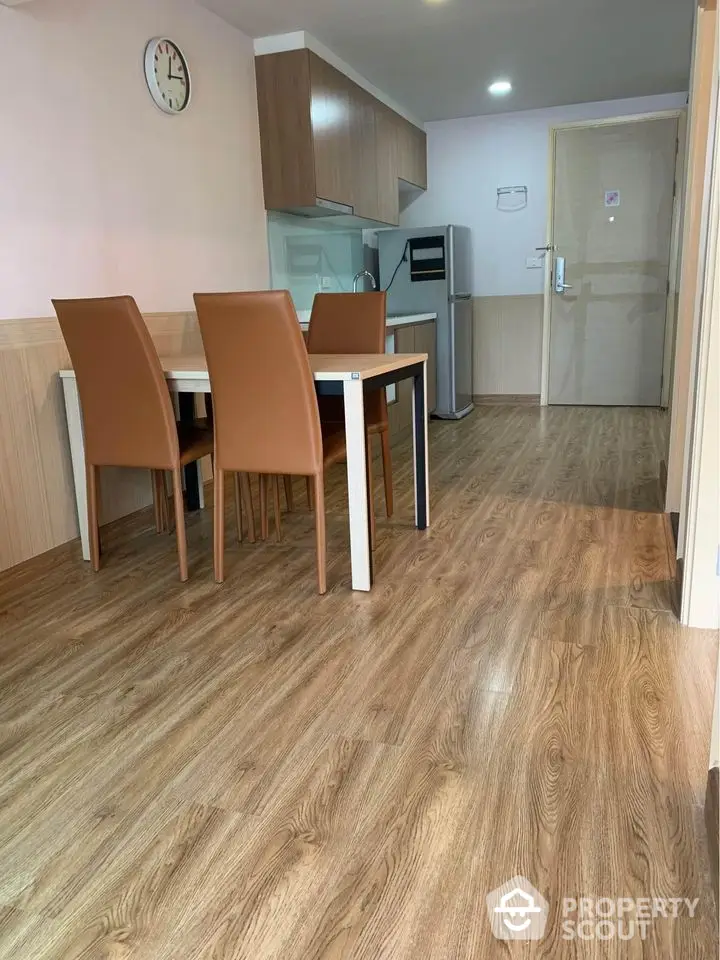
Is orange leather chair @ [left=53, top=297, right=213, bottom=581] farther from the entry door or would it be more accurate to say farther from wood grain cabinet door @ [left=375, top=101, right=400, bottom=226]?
the entry door

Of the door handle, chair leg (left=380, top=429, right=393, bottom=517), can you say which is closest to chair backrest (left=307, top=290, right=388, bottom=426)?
chair leg (left=380, top=429, right=393, bottom=517)

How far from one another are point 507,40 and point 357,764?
13.7ft

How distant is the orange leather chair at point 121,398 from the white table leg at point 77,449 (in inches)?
3.2

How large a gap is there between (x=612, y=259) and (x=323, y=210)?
2.58 m

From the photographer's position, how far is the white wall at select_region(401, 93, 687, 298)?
5824mm

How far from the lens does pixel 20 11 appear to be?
2.58 metres

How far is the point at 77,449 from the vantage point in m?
2.75

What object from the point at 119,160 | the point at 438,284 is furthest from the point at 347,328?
the point at 438,284

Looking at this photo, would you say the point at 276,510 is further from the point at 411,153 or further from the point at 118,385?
the point at 411,153

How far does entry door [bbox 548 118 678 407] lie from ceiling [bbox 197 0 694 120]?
0.41m

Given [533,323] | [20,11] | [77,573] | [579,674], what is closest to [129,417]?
[77,573]

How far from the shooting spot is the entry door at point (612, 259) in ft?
18.2

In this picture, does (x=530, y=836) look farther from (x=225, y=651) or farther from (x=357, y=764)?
(x=225, y=651)

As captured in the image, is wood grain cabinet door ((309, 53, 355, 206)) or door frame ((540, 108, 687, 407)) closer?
wood grain cabinet door ((309, 53, 355, 206))
